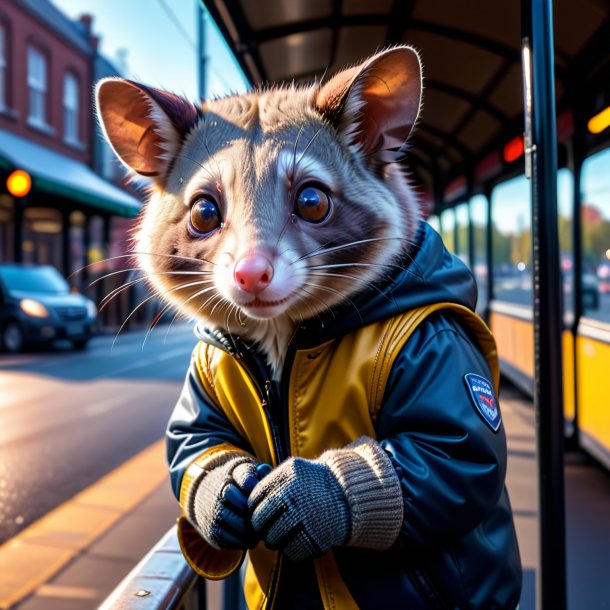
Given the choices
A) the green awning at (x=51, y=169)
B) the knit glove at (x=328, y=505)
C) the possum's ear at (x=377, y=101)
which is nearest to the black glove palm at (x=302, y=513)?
the knit glove at (x=328, y=505)

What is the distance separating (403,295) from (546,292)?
0.87 ft

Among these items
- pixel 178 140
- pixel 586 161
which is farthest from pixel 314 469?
pixel 586 161

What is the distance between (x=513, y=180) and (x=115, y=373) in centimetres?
628

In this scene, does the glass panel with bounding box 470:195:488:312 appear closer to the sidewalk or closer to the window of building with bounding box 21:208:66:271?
A: the sidewalk

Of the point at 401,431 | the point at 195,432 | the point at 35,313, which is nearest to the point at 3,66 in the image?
the point at 35,313

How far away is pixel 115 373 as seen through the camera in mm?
9180

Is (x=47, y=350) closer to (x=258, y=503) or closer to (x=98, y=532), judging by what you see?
(x=98, y=532)

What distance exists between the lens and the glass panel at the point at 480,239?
245 inches

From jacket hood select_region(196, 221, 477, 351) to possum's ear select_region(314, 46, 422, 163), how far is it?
20cm

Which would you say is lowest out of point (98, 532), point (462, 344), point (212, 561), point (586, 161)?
point (98, 532)

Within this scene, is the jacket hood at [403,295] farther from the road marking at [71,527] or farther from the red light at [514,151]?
the road marking at [71,527]

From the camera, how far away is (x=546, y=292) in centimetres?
115

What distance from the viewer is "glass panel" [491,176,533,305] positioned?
539 cm

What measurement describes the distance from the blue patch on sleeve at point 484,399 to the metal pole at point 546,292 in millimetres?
119
